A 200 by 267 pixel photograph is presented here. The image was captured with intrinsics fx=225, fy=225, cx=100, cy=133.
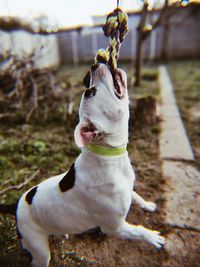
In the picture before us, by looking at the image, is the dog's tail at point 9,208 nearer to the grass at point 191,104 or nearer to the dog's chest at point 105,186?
the dog's chest at point 105,186

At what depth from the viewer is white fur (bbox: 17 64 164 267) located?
1169mm

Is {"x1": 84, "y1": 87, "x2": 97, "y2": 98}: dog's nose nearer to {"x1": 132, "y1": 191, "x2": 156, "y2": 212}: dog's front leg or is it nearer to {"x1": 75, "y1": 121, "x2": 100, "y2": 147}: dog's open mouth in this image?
{"x1": 75, "y1": 121, "x2": 100, "y2": 147}: dog's open mouth

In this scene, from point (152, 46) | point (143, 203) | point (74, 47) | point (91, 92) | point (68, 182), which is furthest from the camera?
point (74, 47)

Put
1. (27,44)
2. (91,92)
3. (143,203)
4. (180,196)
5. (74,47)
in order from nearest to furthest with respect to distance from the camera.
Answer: (91,92) < (143,203) < (180,196) < (27,44) < (74,47)

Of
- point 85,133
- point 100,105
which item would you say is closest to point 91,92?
point 100,105

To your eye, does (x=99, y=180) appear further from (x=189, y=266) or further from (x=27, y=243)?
(x=189, y=266)

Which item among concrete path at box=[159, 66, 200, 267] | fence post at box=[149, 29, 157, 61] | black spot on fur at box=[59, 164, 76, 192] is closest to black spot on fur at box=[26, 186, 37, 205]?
black spot on fur at box=[59, 164, 76, 192]

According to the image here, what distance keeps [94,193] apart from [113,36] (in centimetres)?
91

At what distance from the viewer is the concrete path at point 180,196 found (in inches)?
68.1

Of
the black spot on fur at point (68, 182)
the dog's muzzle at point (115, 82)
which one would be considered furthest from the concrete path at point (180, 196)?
the dog's muzzle at point (115, 82)

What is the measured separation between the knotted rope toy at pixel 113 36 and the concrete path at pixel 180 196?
134cm

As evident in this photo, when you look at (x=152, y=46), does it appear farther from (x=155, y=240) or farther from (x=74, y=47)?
(x=155, y=240)

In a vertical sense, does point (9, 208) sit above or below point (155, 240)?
above

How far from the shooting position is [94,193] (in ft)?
4.49
